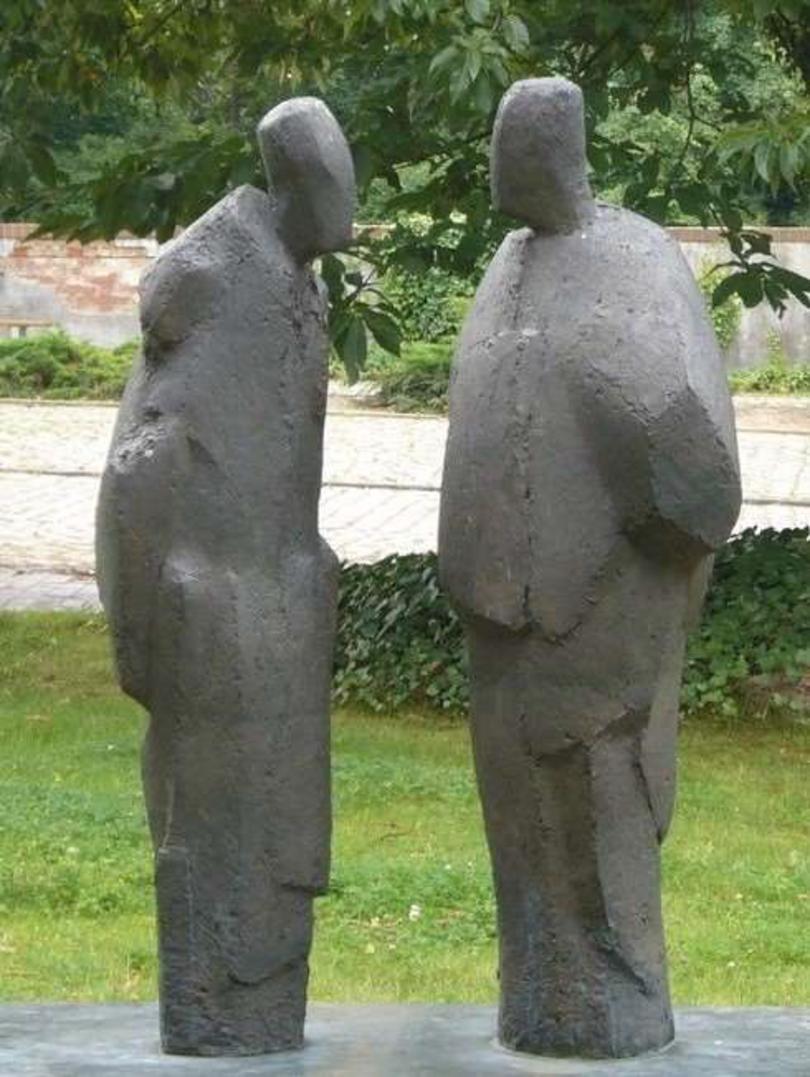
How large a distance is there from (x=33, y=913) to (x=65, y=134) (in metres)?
25.9

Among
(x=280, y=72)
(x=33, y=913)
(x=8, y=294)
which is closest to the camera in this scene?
(x=33, y=913)

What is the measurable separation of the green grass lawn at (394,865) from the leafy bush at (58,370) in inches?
621

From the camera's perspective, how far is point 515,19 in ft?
31.8

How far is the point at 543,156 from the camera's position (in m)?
5.23

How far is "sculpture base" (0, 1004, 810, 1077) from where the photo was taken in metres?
5.13

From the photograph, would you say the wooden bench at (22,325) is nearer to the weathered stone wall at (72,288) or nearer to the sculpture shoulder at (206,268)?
the weathered stone wall at (72,288)

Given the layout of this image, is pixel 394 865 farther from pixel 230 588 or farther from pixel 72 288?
pixel 72 288

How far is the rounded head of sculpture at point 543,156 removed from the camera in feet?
17.1

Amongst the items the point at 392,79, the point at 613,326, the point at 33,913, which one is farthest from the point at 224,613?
the point at 392,79

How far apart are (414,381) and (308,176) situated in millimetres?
21609

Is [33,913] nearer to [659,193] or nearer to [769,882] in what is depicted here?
[769,882]

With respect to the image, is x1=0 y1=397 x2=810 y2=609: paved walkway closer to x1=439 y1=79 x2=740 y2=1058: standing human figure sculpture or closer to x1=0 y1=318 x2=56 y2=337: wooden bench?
x1=0 y1=318 x2=56 y2=337: wooden bench

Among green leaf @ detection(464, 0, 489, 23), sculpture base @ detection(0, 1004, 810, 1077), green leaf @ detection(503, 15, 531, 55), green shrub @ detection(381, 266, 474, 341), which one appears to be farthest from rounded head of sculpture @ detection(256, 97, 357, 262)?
green shrub @ detection(381, 266, 474, 341)

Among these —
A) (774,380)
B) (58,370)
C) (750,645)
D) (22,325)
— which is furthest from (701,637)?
(22,325)
